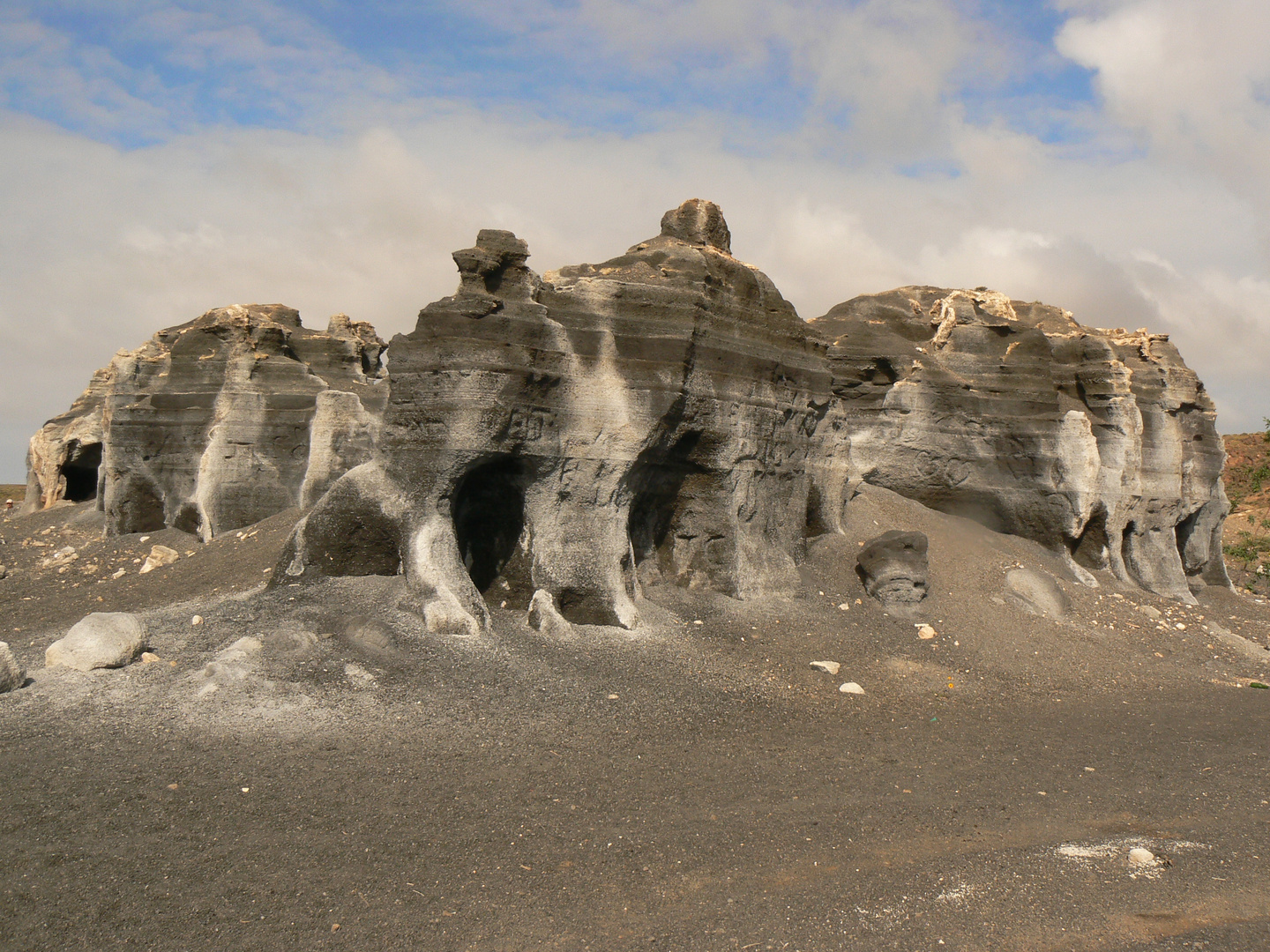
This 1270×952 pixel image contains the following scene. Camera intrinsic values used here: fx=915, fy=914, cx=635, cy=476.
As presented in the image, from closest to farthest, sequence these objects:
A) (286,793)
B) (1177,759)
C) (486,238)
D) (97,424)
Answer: (286,793) → (1177,759) → (486,238) → (97,424)

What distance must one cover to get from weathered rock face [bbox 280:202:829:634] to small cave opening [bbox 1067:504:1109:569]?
→ 7.28 meters

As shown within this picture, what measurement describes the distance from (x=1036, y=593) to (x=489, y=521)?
315 inches

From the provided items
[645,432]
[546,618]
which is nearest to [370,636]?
[546,618]

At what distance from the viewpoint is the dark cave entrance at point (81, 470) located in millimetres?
24391

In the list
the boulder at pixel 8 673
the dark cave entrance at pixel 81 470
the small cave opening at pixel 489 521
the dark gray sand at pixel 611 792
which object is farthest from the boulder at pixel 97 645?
the dark cave entrance at pixel 81 470

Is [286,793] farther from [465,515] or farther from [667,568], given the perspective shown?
[667,568]

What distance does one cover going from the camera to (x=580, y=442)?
10016 mm

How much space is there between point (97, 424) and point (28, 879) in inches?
916

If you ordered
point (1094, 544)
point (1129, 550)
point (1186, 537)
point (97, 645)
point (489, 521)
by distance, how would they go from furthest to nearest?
1. point (1186, 537)
2. point (1129, 550)
3. point (1094, 544)
4. point (489, 521)
5. point (97, 645)

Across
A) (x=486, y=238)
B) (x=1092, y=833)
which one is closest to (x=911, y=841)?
(x=1092, y=833)

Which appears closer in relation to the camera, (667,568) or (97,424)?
(667,568)

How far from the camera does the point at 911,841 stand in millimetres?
5797

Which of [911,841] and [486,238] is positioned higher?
[486,238]

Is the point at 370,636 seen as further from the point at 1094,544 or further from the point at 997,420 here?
the point at 1094,544
